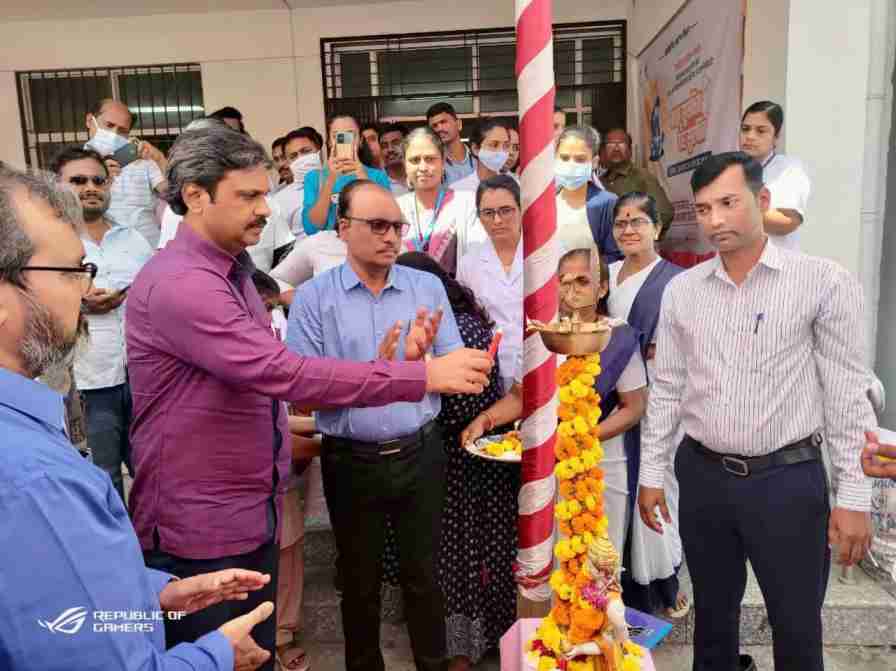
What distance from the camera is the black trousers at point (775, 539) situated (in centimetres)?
183

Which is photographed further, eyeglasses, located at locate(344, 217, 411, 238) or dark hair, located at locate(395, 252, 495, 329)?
dark hair, located at locate(395, 252, 495, 329)

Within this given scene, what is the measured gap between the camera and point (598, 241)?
365 centimetres

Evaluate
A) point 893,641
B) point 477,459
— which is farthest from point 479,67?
point 893,641

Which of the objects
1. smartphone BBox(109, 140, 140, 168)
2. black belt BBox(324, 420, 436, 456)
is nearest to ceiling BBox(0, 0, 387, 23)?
smartphone BBox(109, 140, 140, 168)

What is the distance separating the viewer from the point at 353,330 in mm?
2207

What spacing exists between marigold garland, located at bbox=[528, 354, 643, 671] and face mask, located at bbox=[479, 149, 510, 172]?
2.49m

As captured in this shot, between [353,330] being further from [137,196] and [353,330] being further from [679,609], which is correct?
[137,196]

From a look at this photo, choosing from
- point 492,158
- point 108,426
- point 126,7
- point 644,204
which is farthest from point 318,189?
point 126,7

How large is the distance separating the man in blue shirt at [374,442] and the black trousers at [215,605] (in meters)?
0.41

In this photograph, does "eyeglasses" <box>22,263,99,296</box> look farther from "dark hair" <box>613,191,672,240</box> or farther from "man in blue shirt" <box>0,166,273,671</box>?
"dark hair" <box>613,191,672,240</box>

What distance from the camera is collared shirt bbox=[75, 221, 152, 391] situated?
2742 mm

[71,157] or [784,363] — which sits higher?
[71,157]

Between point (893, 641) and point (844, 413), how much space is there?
162cm

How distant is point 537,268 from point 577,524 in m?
0.58
